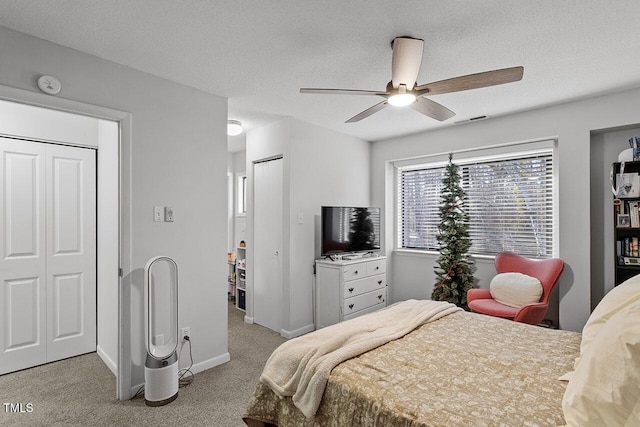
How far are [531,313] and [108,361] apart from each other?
398cm

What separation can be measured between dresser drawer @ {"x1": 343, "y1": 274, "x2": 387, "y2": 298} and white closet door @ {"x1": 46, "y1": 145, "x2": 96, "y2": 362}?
2.72 m

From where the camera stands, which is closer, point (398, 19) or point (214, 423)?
point (398, 19)

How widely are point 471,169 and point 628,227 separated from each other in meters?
1.68

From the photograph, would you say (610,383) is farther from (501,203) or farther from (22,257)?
(22,257)

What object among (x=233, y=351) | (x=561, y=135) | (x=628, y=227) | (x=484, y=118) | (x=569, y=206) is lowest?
(x=233, y=351)

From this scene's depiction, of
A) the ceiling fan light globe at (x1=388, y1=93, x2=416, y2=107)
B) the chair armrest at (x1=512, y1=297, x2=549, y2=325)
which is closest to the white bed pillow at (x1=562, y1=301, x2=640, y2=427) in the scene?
the ceiling fan light globe at (x1=388, y1=93, x2=416, y2=107)

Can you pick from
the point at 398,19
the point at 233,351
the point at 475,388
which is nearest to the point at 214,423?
the point at 233,351

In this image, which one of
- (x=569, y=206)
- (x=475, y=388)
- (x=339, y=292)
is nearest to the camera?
(x=475, y=388)

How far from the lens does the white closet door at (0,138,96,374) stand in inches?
114

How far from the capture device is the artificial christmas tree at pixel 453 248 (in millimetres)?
3936

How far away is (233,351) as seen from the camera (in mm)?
3348

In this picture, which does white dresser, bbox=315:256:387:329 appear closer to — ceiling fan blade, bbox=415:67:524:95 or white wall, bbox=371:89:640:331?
white wall, bbox=371:89:640:331

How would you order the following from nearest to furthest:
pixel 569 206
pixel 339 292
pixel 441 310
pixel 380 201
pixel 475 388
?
pixel 475 388, pixel 441 310, pixel 569 206, pixel 339 292, pixel 380 201

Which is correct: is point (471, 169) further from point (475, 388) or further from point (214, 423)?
point (214, 423)
